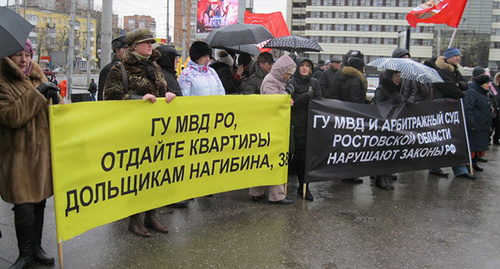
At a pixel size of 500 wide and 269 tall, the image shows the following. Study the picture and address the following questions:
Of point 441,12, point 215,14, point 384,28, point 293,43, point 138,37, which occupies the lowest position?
point 138,37

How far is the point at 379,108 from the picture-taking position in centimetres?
625

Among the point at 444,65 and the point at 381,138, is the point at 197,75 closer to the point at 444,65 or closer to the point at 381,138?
the point at 381,138

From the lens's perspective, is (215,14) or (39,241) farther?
(215,14)

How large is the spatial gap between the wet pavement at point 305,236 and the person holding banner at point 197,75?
140cm

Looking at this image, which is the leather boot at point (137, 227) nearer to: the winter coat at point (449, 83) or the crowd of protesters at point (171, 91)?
the crowd of protesters at point (171, 91)

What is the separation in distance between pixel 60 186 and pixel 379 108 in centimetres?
431

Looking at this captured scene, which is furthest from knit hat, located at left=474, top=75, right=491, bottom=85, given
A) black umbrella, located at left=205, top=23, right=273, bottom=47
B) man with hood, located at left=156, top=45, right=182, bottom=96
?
man with hood, located at left=156, top=45, right=182, bottom=96

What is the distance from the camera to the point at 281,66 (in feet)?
18.1

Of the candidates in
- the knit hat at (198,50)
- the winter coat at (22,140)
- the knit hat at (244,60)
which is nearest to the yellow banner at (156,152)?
the winter coat at (22,140)

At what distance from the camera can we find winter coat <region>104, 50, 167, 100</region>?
4.16 meters

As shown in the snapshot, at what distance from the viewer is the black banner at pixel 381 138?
19.0 feet

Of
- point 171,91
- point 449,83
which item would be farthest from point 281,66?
point 449,83

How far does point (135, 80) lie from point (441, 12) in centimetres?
726

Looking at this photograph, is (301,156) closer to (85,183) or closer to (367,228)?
(367,228)
